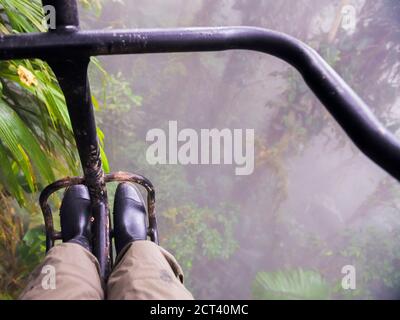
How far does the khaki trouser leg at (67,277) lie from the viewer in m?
0.62

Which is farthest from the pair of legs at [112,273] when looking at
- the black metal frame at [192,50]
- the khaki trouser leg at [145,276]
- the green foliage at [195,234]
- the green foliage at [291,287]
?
the green foliage at [195,234]

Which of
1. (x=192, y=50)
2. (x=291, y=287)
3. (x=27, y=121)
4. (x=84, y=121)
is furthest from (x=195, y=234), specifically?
(x=192, y=50)

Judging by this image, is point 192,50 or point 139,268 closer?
point 192,50

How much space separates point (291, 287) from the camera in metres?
3.70

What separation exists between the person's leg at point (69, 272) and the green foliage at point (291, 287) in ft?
10.7

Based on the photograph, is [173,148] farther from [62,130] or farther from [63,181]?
[63,181]

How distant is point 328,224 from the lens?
602 cm

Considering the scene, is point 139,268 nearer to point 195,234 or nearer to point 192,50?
point 192,50

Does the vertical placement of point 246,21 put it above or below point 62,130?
above

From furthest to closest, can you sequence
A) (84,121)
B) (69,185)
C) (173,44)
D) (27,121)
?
1. (27,121)
2. (69,185)
3. (84,121)
4. (173,44)

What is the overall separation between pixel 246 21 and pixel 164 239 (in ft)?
11.2

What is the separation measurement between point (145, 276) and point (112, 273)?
0.32 ft

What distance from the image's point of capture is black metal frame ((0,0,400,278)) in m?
0.26

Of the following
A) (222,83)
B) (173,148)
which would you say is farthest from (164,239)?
(222,83)
